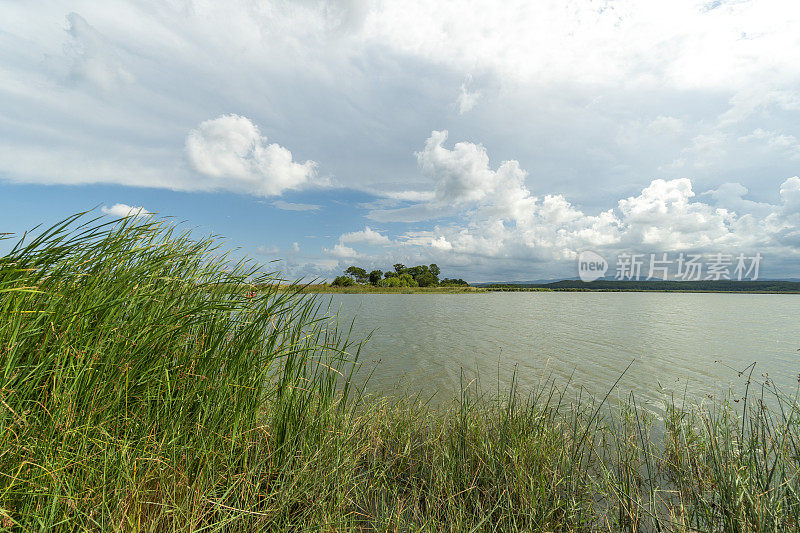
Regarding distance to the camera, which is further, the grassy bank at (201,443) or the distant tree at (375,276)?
the distant tree at (375,276)

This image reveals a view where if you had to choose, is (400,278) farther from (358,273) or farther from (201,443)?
(201,443)

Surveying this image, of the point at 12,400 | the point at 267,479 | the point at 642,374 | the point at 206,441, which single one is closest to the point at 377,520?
the point at 267,479

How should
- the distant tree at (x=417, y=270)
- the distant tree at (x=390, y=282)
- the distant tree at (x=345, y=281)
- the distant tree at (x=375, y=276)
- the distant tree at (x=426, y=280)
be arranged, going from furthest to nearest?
the distant tree at (x=417, y=270)
the distant tree at (x=426, y=280)
the distant tree at (x=375, y=276)
the distant tree at (x=390, y=282)
the distant tree at (x=345, y=281)

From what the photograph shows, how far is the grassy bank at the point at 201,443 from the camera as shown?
7.15 ft

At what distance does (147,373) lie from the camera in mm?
2664

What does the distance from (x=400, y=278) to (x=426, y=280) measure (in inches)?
348

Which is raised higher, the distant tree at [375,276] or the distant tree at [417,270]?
the distant tree at [417,270]

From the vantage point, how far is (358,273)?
101000mm

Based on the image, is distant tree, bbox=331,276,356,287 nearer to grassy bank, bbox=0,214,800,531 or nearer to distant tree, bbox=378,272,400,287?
distant tree, bbox=378,272,400,287

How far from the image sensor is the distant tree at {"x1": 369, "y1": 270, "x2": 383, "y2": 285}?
3799 inches

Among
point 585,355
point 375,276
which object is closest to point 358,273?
point 375,276

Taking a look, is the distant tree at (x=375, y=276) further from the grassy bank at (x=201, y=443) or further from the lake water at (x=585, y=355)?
the grassy bank at (x=201, y=443)

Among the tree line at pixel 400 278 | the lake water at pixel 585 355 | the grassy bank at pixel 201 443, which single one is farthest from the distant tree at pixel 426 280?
the grassy bank at pixel 201 443

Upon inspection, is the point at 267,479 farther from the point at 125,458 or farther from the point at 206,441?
the point at 125,458
